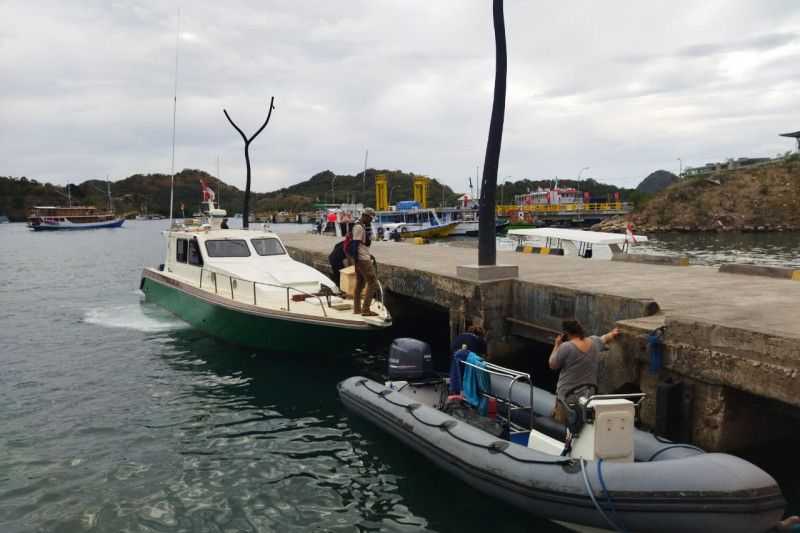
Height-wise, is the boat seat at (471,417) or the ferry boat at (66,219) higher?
the ferry boat at (66,219)

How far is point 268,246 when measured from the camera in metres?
14.8

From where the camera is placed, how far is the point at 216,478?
276 inches

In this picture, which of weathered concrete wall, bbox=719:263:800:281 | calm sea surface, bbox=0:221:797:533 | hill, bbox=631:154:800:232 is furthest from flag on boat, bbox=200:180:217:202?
hill, bbox=631:154:800:232

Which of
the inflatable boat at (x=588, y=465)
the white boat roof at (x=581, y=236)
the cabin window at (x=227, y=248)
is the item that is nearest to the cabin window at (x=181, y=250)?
the cabin window at (x=227, y=248)

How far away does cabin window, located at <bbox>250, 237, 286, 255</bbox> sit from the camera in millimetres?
14667

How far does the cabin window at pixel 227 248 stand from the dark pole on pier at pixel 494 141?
6.63m

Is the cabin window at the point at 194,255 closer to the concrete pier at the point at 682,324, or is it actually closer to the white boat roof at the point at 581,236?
the concrete pier at the point at 682,324

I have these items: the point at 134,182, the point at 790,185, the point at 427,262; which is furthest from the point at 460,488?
the point at 134,182

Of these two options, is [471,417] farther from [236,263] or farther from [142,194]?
[142,194]

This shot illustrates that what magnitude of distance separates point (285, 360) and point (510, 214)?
6884 cm

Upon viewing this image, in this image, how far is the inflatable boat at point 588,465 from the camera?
4.57 meters

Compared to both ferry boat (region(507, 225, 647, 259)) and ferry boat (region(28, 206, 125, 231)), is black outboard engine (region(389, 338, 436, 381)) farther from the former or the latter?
ferry boat (region(28, 206, 125, 231))

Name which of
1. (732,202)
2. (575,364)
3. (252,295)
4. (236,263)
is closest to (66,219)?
(732,202)

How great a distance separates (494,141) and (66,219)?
109775 mm
